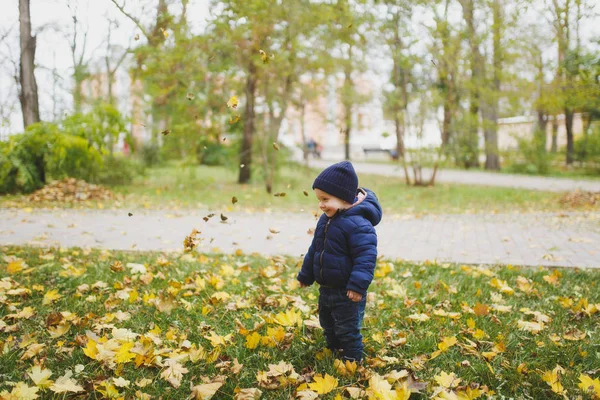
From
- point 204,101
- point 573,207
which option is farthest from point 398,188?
point 204,101

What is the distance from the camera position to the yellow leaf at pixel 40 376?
7.68 ft

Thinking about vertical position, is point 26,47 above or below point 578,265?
above

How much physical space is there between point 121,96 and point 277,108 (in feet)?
59.6

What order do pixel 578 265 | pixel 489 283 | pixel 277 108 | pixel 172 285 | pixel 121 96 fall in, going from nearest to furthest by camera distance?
pixel 172 285 → pixel 489 283 → pixel 578 265 → pixel 277 108 → pixel 121 96

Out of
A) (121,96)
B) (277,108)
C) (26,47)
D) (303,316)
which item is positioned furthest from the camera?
(121,96)

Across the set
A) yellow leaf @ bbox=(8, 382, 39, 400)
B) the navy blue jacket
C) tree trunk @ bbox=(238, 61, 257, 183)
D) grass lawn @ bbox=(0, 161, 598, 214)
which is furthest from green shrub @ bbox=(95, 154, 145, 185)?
the navy blue jacket

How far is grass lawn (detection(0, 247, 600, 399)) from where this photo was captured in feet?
8.11

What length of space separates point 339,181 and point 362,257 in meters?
0.43

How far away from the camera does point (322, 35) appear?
11.7 m

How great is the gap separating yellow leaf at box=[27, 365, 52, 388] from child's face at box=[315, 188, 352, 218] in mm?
1629

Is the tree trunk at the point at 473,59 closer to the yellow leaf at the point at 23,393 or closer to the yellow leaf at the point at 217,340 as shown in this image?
the yellow leaf at the point at 217,340

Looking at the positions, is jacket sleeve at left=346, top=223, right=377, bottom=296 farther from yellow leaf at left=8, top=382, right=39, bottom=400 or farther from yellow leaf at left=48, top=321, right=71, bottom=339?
yellow leaf at left=48, top=321, right=71, bottom=339

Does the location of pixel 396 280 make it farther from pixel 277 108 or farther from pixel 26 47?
pixel 26 47

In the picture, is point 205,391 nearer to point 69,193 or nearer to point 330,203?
point 330,203
